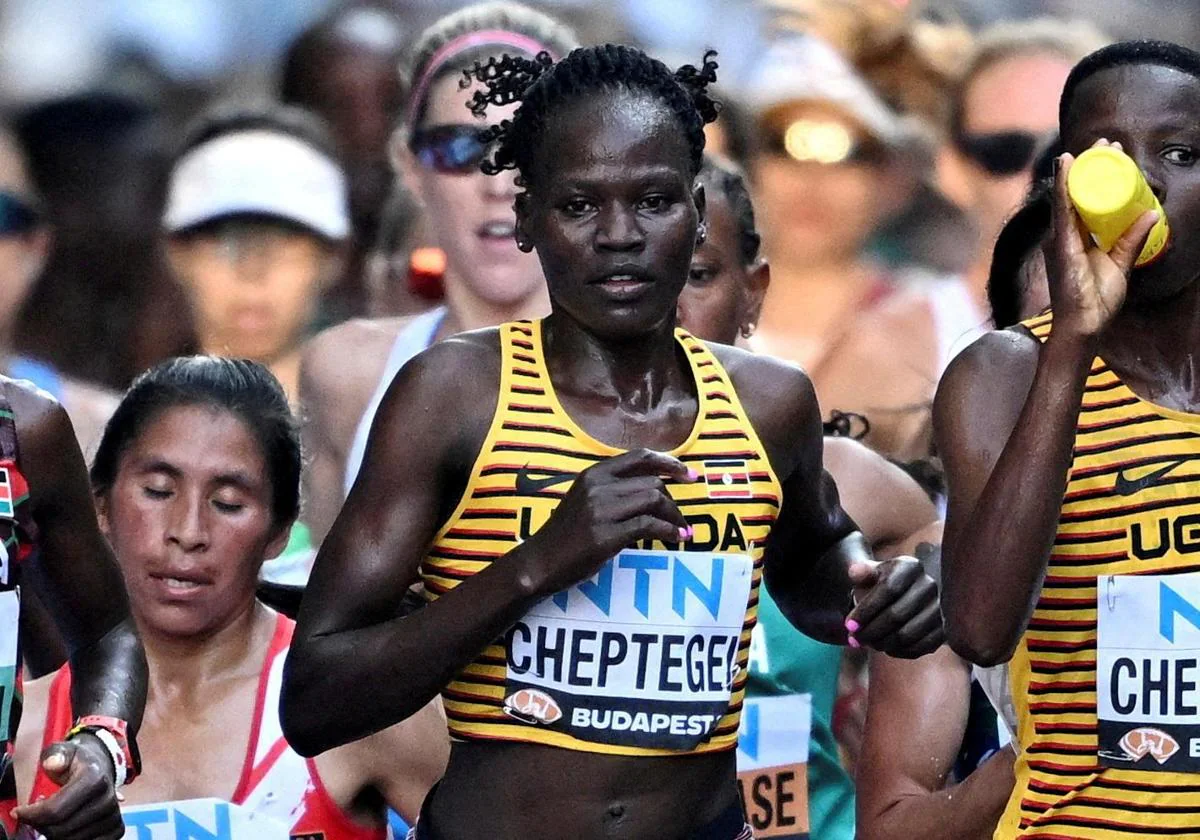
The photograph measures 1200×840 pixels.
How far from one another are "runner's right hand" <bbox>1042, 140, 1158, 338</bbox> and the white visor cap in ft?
13.9

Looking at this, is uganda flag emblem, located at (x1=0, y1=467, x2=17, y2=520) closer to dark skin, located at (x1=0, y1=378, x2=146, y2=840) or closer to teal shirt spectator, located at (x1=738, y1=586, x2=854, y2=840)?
dark skin, located at (x1=0, y1=378, x2=146, y2=840)

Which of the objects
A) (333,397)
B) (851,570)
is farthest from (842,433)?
(851,570)

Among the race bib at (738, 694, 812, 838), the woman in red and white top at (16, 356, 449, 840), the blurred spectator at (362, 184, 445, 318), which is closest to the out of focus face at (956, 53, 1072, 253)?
the blurred spectator at (362, 184, 445, 318)

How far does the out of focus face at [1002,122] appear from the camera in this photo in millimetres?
7699

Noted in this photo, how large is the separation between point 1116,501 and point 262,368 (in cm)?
216

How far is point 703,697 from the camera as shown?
387cm

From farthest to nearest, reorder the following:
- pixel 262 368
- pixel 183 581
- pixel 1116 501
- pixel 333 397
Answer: pixel 333 397 → pixel 262 368 → pixel 183 581 → pixel 1116 501

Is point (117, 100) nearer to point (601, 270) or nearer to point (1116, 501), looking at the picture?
point (601, 270)

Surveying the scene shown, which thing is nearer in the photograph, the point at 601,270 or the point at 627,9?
the point at 601,270

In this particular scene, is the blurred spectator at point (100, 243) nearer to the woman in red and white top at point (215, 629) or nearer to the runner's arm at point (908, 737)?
the woman in red and white top at point (215, 629)

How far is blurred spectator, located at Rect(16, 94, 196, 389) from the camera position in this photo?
7.78 m

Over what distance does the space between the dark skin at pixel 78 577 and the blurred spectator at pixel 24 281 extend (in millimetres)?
2681

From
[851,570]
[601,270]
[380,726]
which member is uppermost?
[601,270]

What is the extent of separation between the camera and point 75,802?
3760 millimetres
